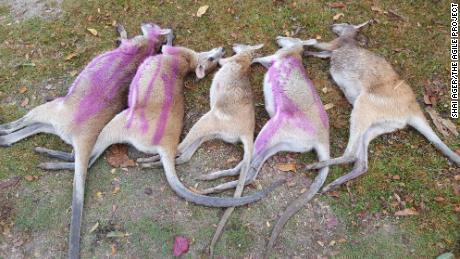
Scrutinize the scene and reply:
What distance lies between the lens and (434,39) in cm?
644

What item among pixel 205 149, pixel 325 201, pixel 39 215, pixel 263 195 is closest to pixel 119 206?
pixel 39 215

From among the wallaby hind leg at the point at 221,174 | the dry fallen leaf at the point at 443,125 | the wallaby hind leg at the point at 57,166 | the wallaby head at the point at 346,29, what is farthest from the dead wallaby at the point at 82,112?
the dry fallen leaf at the point at 443,125

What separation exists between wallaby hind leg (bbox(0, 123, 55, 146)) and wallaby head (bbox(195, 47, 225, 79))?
1797 mm

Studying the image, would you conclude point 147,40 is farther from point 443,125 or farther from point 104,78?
point 443,125

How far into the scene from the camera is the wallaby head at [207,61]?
18.7 feet

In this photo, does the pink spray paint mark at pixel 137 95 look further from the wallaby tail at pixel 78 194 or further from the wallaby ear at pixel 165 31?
the wallaby ear at pixel 165 31

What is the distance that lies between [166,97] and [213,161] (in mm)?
826

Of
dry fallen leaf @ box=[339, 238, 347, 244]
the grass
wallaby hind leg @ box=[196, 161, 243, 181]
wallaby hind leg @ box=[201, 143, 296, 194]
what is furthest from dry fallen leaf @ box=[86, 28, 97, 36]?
dry fallen leaf @ box=[339, 238, 347, 244]

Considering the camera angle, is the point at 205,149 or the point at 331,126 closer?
the point at 205,149

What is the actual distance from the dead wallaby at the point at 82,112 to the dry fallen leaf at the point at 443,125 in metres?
3.48

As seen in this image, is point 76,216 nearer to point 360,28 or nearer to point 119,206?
point 119,206

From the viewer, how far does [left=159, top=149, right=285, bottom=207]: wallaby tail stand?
453cm

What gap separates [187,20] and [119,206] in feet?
9.57

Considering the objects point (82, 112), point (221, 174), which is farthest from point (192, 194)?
point (82, 112)
